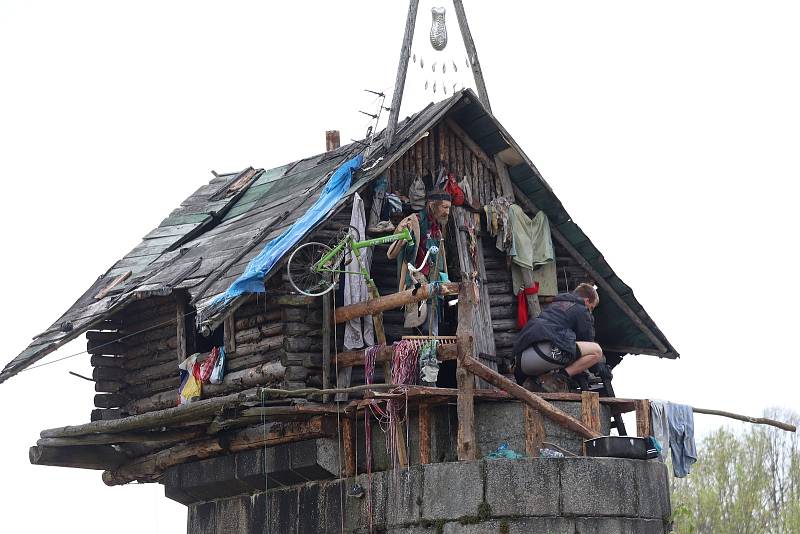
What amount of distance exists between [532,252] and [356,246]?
9.80ft

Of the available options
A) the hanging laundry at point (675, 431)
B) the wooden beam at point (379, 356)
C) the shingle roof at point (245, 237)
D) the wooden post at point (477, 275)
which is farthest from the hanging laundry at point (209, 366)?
the hanging laundry at point (675, 431)

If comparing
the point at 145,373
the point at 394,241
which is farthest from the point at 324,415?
the point at 145,373

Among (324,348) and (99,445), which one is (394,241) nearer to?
(324,348)

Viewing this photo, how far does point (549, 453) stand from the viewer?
19.2 m

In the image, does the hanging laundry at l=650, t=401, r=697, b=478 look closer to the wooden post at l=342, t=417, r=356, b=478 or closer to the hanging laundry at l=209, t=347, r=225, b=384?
the wooden post at l=342, t=417, r=356, b=478

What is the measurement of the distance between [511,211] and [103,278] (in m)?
6.17

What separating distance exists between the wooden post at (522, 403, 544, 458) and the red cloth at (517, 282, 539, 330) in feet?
7.33

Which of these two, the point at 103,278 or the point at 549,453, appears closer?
the point at 549,453

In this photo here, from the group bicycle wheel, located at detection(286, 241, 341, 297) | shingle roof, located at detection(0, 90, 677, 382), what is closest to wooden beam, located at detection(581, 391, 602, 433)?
shingle roof, located at detection(0, 90, 677, 382)

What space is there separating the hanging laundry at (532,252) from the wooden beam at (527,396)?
2773 mm

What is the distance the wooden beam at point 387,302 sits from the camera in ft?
63.2

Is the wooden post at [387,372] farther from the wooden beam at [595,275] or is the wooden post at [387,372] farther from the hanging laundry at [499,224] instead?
the wooden beam at [595,275]

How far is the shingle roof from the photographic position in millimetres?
20938

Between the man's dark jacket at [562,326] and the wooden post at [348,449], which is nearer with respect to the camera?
the wooden post at [348,449]
